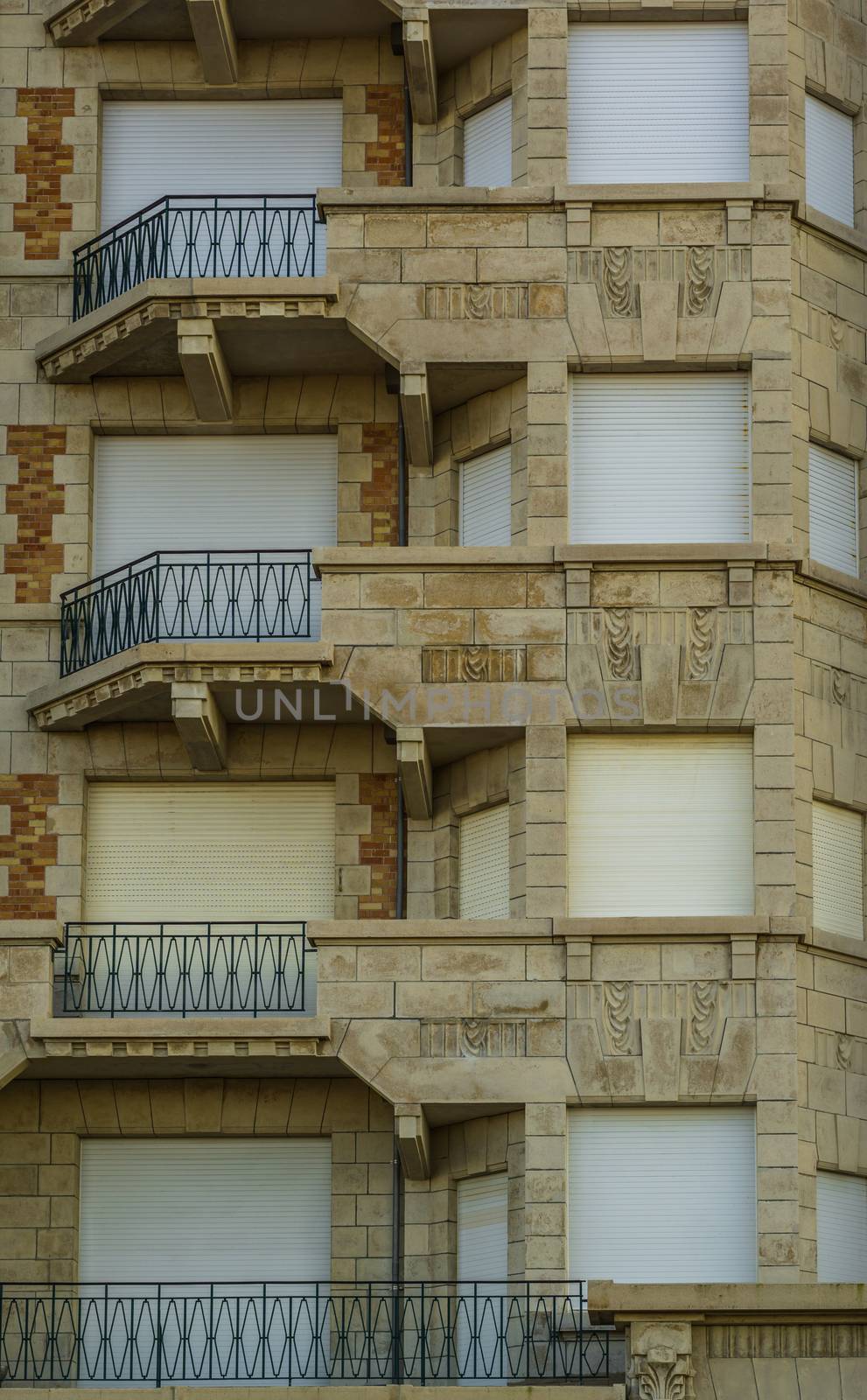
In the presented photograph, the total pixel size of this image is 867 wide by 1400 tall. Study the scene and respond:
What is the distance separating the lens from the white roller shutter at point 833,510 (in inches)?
1035

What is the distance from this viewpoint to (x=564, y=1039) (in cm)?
2430

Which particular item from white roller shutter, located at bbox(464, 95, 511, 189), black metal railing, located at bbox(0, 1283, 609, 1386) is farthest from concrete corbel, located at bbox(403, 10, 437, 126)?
black metal railing, located at bbox(0, 1283, 609, 1386)

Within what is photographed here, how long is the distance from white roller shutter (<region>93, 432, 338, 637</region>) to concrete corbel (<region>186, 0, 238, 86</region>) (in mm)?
3740

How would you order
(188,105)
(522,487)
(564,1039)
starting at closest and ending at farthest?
(564,1039), (522,487), (188,105)

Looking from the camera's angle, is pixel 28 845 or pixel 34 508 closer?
pixel 28 845

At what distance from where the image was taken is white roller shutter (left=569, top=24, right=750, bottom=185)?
26719 mm

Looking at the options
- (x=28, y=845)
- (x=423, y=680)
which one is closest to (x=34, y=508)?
(x=28, y=845)

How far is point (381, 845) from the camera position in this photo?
26297mm

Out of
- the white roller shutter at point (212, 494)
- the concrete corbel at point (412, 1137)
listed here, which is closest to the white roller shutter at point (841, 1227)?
the concrete corbel at point (412, 1137)

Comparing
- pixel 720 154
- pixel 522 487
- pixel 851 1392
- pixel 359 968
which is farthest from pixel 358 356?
pixel 851 1392

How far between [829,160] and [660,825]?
7.05 meters

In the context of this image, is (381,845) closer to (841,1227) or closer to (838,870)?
(838,870)

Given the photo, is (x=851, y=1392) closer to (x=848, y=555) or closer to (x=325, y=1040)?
(x=325, y=1040)

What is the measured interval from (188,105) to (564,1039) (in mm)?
10483
